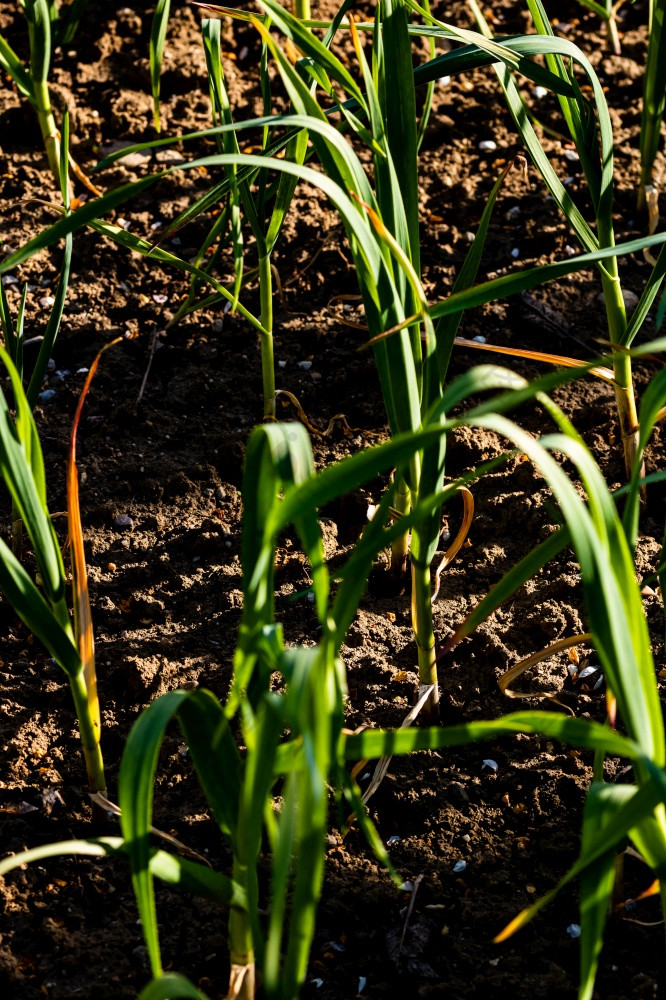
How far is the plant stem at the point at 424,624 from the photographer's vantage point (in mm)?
1159

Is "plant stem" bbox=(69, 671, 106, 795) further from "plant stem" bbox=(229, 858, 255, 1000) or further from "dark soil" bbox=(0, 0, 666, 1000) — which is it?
"plant stem" bbox=(229, 858, 255, 1000)

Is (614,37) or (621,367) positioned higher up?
(614,37)

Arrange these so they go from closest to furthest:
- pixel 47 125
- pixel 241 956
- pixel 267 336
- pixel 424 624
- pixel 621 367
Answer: pixel 241 956 → pixel 424 624 → pixel 621 367 → pixel 267 336 → pixel 47 125

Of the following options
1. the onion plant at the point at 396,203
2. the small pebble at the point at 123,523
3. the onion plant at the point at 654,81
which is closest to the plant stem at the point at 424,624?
the onion plant at the point at 396,203

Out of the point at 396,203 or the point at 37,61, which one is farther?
the point at 37,61

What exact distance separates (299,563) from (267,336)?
0.34 metres

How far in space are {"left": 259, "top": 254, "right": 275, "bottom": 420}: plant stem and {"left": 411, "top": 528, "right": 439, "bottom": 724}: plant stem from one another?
0.50 meters

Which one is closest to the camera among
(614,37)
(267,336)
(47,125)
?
(267,336)

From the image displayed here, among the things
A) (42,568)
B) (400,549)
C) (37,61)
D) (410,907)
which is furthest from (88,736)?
(37,61)

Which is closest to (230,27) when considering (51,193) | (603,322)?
(51,193)

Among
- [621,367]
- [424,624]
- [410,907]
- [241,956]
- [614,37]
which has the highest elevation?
[614,37]

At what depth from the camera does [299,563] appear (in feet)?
4.87

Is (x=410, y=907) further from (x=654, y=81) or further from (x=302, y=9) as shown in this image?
(x=302, y=9)

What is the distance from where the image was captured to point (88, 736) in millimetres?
1135
